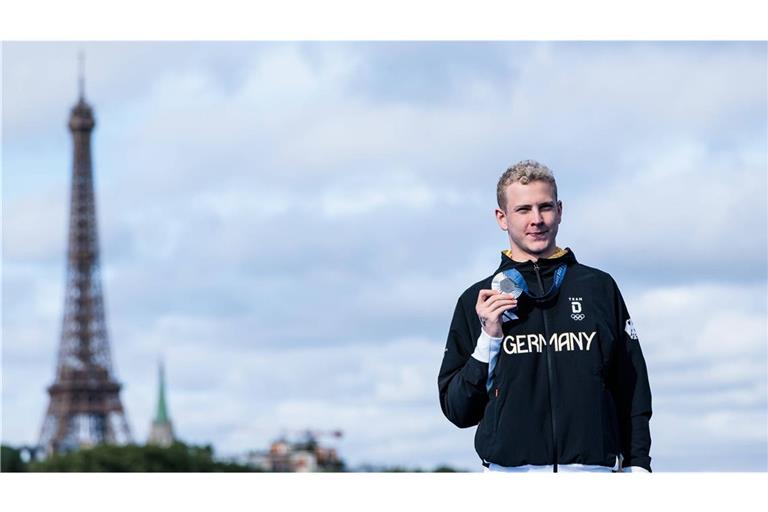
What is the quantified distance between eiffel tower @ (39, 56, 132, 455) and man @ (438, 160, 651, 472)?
A: 9906cm

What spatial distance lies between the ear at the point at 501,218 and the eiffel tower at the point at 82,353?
9896 centimetres

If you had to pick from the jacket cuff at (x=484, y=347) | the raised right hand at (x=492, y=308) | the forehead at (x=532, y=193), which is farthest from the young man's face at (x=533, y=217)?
the jacket cuff at (x=484, y=347)

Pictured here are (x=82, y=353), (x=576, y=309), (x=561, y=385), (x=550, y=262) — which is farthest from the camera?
(x=82, y=353)

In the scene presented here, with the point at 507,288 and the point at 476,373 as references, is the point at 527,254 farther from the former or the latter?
the point at 476,373

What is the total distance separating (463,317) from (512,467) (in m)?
0.78

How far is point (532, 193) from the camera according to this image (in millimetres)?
7023

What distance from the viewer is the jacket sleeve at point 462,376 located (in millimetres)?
6938

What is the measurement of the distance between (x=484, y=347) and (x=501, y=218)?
698 mm

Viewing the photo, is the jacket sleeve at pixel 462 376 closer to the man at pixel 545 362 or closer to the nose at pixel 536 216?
the man at pixel 545 362

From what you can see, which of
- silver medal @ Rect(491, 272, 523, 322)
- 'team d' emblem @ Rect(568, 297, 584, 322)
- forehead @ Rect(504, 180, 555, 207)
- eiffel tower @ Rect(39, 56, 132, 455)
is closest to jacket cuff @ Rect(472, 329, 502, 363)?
silver medal @ Rect(491, 272, 523, 322)

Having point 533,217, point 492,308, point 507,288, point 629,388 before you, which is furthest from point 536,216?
point 629,388

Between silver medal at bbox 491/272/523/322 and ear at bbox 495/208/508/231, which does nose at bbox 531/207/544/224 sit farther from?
silver medal at bbox 491/272/523/322
